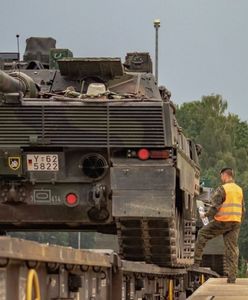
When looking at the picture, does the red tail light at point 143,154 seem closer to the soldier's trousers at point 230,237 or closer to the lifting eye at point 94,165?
the lifting eye at point 94,165

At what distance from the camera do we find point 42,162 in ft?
39.2

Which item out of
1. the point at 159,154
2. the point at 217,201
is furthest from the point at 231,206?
the point at 159,154

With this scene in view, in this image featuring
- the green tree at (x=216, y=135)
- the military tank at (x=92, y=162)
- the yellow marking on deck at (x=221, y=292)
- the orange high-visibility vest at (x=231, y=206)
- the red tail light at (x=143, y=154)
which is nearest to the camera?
the yellow marking on deck at (x=221, y=292)

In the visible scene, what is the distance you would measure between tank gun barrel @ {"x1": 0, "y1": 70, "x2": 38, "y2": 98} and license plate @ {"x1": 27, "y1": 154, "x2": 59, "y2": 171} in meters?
0.80

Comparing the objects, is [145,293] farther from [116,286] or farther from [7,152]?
[116,286]

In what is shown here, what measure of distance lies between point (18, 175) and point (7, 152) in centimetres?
29

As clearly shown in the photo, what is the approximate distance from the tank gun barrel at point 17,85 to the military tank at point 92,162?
13 mm

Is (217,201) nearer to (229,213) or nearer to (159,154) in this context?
(229,213)

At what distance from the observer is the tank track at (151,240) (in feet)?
39.3

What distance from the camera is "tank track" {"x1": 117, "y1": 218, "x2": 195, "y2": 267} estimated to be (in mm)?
11992

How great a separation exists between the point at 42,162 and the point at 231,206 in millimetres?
3547

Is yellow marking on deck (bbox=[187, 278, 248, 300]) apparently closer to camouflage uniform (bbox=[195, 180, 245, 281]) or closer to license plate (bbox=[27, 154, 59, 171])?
camouflage uniform (bbox=[195, 180, 245, 281])

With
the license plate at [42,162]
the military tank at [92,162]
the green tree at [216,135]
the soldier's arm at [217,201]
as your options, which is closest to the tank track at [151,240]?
the military tank at [92,162]

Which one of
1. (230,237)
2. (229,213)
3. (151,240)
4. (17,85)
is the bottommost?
(151,240)
